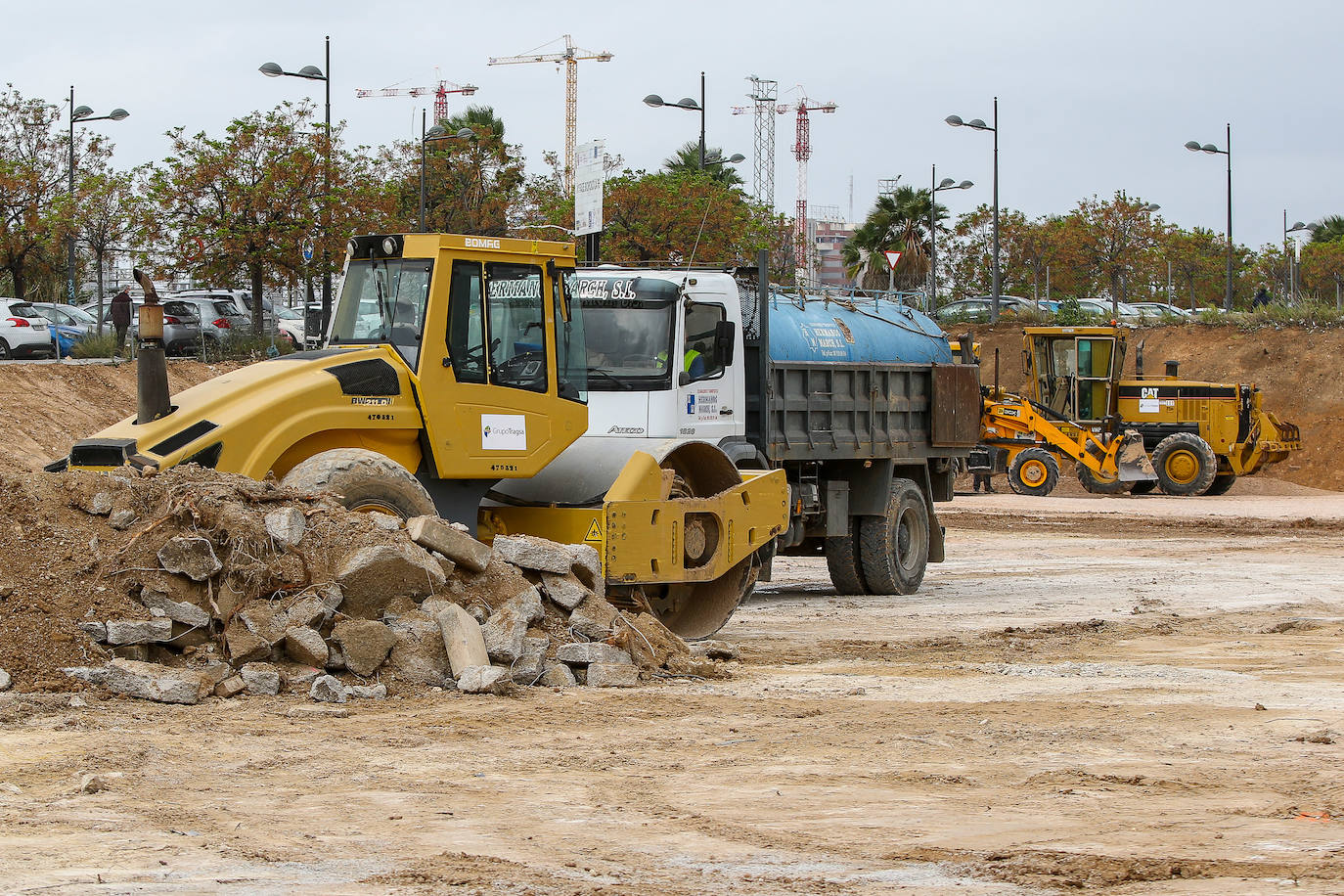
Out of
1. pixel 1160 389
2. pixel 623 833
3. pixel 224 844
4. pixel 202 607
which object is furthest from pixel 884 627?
pixel 1160 389

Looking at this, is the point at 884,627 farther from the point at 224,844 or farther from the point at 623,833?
the point at 224,844

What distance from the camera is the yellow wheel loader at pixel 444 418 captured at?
34.3ft

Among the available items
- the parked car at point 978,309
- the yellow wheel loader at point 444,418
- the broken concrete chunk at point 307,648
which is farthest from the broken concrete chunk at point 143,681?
the parked car at point 978,309

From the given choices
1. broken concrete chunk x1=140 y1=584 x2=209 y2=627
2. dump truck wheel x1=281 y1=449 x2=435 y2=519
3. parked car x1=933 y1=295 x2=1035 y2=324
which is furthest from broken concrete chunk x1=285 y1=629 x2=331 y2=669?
parked car x1=933 y1=295 x2=1035 y2=324

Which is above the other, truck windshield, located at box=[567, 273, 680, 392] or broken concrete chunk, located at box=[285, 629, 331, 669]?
truck windshield, located at box=[567, 273, 680, 392]

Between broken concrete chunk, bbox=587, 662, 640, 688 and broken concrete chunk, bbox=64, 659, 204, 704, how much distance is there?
2412 mm

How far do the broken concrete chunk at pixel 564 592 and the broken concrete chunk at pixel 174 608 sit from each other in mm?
2224

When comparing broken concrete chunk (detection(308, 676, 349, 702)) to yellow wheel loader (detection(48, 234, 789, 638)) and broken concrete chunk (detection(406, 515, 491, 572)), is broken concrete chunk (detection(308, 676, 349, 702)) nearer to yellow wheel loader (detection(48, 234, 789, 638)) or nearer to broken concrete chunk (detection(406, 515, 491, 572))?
broken concrete chunk (detection(406, 515, 491, 572))

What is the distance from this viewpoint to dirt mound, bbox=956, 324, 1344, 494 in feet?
136

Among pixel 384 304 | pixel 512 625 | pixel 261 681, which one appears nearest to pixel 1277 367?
pixel 384 304

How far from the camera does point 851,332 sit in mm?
17062

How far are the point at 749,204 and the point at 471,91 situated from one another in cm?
4997

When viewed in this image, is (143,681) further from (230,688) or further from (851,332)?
(851,332)

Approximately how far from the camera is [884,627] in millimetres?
14047
